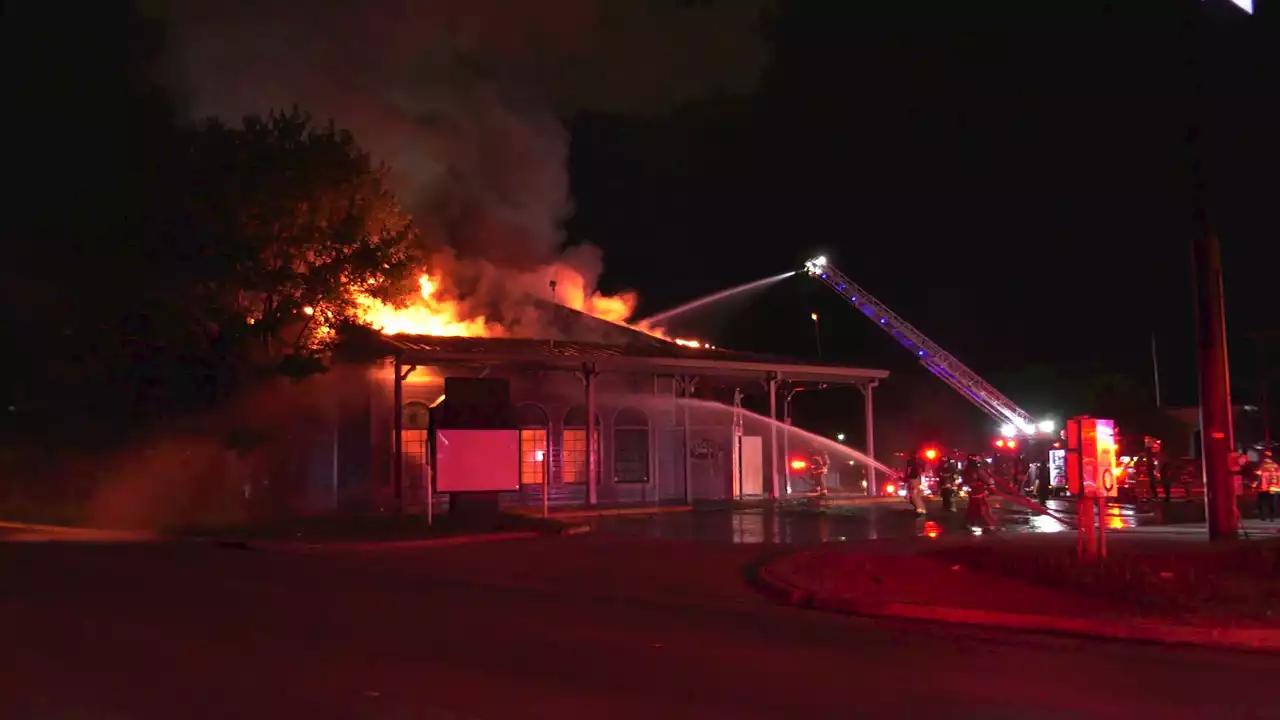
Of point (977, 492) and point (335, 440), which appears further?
point (335, 440)

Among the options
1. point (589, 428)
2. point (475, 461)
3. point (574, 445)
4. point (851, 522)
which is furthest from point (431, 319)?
point (851, 522)

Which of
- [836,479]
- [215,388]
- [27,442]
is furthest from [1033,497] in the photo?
[27,442]

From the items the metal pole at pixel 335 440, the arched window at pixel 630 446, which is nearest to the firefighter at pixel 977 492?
the arched window at pixel 630 446

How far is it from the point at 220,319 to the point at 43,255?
12.0 feet

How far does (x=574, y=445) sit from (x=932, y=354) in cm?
1649

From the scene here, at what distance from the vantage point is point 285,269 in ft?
73.9

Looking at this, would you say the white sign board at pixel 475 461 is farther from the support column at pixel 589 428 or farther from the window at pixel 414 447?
the window at pixel 414 447

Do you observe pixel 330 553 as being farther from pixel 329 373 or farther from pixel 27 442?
pixel 27 442

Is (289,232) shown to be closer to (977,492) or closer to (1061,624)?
(977,492)

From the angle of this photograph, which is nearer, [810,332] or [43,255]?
[43,255]

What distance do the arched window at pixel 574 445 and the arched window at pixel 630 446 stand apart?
2.15 ft

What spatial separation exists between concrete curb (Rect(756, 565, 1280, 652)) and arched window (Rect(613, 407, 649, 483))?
54.6 ft

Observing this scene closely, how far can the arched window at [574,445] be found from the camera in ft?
90.0

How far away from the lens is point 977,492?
60.7 feet
